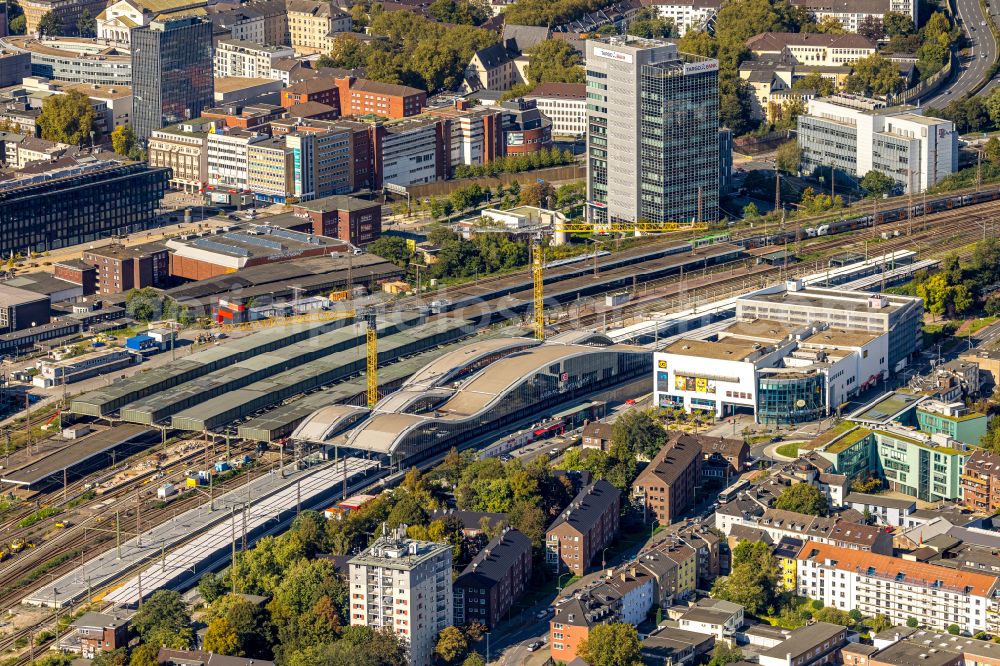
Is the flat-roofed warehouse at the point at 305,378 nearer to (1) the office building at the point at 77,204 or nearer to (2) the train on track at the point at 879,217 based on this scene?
(2) the train on track at the point at 879,217

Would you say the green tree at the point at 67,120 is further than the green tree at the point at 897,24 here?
No

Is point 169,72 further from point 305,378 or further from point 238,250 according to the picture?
point 305,378

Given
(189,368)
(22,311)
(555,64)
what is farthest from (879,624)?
(555,64)

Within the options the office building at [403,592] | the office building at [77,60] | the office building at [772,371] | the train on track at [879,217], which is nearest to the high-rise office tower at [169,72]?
the office building at [77,60]

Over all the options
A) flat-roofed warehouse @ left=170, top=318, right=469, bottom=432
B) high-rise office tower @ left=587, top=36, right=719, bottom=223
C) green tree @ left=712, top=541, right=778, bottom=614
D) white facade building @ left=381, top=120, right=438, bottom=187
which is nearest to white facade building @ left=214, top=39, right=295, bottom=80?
white facade building @ left=381, top=120, right=438, bottom=187

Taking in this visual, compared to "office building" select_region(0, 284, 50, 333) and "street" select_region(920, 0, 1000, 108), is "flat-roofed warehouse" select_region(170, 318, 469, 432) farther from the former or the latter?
"street" select_region(920, 0, 1000, 108)

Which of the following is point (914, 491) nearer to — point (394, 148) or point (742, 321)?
point (742, 321)
